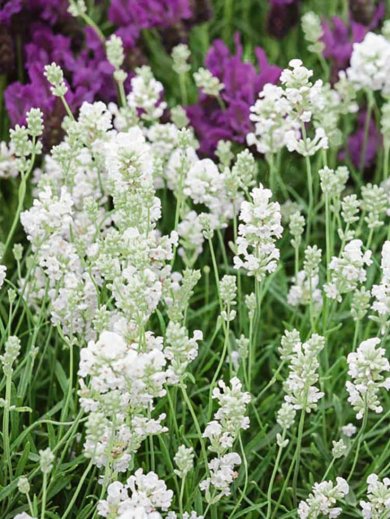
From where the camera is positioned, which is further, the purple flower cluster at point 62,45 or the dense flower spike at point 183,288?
the purple flower cluster at point 62,45

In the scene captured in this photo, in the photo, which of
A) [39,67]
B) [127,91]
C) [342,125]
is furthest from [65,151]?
[342,125]

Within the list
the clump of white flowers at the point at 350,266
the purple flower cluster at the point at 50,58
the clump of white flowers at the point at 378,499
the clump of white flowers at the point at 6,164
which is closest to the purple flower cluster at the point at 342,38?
the purple flower cluster at the point at 50,58

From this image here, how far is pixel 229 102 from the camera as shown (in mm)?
2107

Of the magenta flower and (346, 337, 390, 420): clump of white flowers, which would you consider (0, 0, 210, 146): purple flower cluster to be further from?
(346, 337, 390, 420): clump of white flowers

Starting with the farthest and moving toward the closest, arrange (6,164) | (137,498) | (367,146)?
(367,146) < (6,164) < (137,498)

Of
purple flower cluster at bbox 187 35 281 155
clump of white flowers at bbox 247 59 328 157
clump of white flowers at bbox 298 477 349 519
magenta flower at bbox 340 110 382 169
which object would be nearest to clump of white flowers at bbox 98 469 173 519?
clump of white flowers at bbox 298 477 349 519

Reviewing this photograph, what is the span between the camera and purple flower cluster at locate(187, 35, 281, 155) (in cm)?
207

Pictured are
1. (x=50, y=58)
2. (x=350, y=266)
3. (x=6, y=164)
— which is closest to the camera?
(x=350, y=266)

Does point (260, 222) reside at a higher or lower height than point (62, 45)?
lower

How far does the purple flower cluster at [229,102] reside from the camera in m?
2.07

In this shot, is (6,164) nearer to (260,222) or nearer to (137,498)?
(260,222)

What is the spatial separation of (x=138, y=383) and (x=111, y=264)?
188 millimetres

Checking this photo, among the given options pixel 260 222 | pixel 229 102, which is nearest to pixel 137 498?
pixel 260 222

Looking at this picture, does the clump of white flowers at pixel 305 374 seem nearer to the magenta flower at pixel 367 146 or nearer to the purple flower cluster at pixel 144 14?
the magenta flower at pixel 367 146
